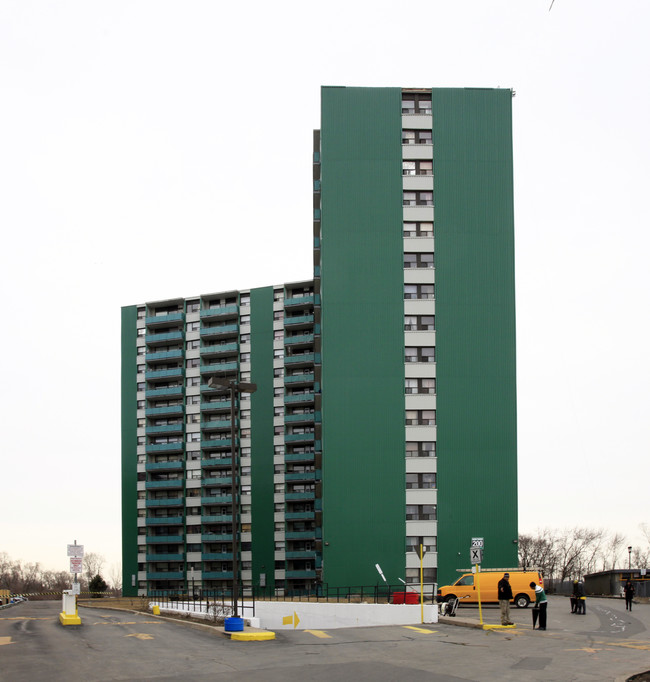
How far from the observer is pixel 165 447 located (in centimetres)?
11288

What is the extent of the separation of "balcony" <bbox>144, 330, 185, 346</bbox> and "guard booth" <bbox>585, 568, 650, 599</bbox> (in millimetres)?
58765

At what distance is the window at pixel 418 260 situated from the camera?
7194 centimetres

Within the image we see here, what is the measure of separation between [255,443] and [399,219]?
4666 cm

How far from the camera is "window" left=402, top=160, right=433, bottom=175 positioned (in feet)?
240

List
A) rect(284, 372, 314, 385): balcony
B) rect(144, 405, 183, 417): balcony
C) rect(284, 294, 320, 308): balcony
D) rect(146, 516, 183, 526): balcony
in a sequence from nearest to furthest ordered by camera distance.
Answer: rect(284, 372, 314, 385): balcony < rect(284, 294, 320, 308): balcony < rect(146, 516, 183, 526): balcony < rect(144, 405, 183, 417): balcony

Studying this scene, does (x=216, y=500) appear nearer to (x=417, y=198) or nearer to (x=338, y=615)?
(x=417, y=198)

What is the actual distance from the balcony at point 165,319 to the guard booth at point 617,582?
196ft

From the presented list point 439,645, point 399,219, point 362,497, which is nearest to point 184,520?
point 362,497

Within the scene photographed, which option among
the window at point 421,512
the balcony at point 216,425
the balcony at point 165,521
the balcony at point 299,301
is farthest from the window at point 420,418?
the balcony at point 165,521

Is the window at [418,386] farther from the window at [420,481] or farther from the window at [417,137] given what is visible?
the window at [417,137]

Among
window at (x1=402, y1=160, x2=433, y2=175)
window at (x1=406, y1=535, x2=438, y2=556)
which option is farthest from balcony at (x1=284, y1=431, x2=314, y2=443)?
window at (x1=402, y1=160, x2=433, y2=175)

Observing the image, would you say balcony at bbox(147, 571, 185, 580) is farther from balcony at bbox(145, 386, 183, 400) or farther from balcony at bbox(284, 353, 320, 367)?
balcony at bbox(284, 353, 320, 367)

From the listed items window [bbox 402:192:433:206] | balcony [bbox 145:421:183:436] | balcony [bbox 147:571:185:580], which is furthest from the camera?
balcony [bbox 145:421:183:436]

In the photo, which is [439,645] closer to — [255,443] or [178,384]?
[255,443]
